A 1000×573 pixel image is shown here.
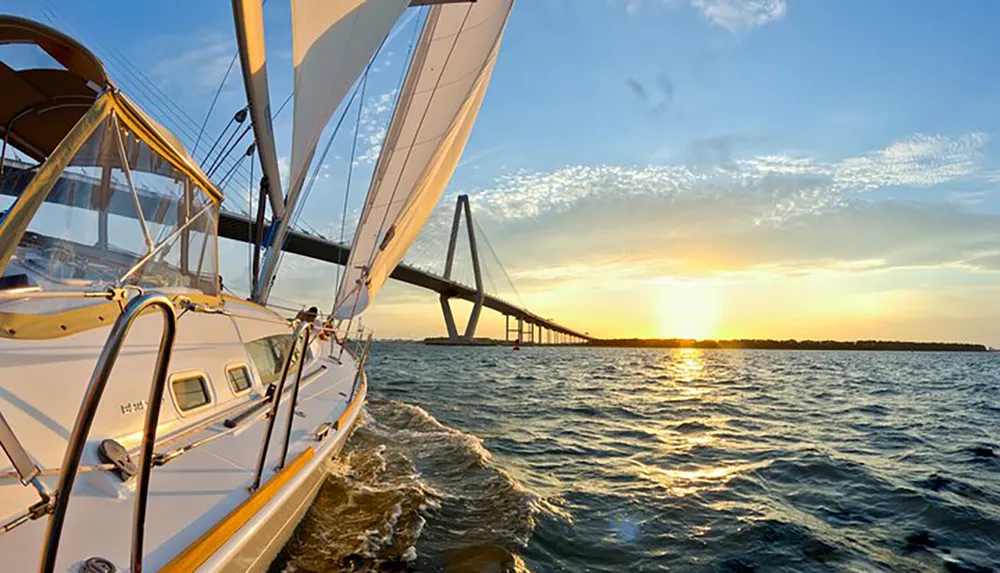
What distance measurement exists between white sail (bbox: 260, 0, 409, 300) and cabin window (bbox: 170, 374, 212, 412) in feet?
13.2

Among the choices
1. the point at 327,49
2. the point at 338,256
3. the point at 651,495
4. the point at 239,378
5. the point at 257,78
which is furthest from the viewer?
the point at 338,256

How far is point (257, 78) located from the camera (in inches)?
264

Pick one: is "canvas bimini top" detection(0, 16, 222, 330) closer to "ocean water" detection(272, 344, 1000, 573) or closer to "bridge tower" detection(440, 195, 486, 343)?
"ocean water" detection(272, 344, 1000, 573)

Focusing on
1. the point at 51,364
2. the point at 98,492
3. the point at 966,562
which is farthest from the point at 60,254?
the point at 966,562

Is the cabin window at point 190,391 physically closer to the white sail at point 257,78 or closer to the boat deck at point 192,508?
the boat deck at point 192,508

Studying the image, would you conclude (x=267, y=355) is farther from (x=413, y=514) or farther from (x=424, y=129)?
(x=424, y=129)

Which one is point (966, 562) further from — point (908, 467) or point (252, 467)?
point (252, 467)

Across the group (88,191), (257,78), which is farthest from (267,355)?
(257,78)

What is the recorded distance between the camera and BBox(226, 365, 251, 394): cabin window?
4.16 metres

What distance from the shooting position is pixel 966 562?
13.5 ft

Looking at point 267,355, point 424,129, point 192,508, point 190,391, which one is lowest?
point 192,508

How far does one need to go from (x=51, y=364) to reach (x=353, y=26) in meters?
5.30

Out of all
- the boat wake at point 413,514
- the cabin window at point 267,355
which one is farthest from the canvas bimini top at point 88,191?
the boat wake at point 413,514

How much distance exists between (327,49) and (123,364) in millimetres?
4975
